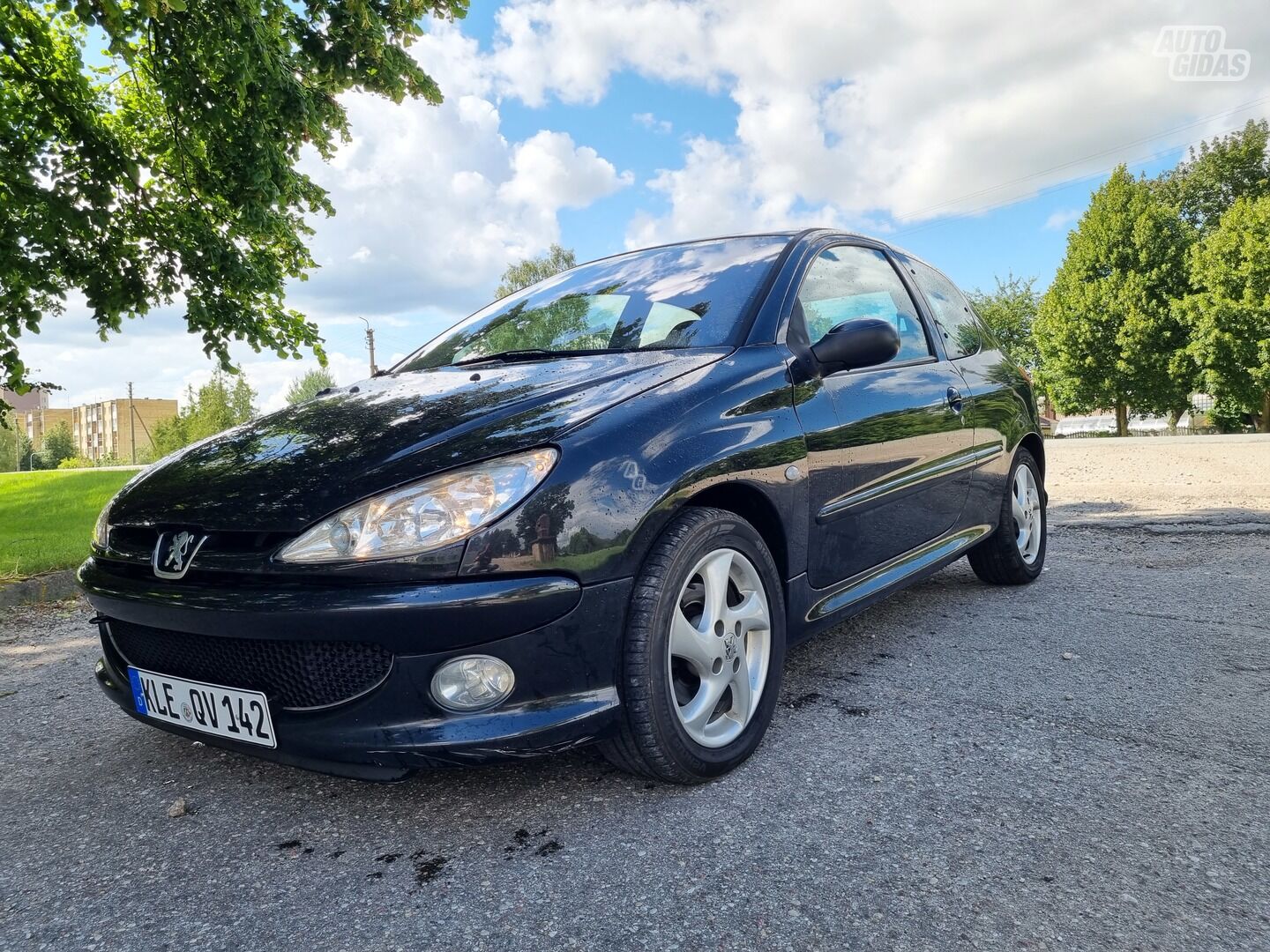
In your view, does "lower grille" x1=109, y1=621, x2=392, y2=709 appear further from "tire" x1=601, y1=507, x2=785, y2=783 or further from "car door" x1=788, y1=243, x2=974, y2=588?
"car door" x1=788, y1=243, x2=974, y2=588

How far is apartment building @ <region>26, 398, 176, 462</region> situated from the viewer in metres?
115

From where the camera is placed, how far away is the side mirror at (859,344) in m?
2.57

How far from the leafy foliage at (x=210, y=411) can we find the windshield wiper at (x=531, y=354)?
151ft

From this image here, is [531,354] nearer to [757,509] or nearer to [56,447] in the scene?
[757,509]

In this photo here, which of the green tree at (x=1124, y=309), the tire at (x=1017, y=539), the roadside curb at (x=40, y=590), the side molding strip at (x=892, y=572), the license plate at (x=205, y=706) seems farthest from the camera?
the green tree at (x=1124, y=309)

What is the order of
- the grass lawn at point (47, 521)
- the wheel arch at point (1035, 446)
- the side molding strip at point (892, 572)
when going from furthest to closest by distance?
the grass lawn at point (47, 521) → the wheel arch at point (1035, 446) → the side molding strip at point (892, 572)

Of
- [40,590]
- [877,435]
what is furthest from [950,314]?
[40,590]

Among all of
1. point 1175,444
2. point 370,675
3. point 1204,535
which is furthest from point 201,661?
point 1175,444

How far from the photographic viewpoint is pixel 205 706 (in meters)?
1.98

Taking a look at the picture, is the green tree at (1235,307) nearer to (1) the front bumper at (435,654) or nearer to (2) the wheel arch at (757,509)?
(2) the wheel arch at (757,509)

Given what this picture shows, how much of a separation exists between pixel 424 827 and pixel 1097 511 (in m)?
6.75

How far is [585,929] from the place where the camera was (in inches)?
62.1

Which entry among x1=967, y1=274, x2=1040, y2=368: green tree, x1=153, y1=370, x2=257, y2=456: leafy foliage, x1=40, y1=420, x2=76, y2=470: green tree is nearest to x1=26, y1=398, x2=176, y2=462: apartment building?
x1=40, y1=420, x2=76, y2=470: green tree

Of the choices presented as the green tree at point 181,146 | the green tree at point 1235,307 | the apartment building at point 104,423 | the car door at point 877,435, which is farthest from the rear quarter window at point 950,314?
the apartment building at point 104,423
